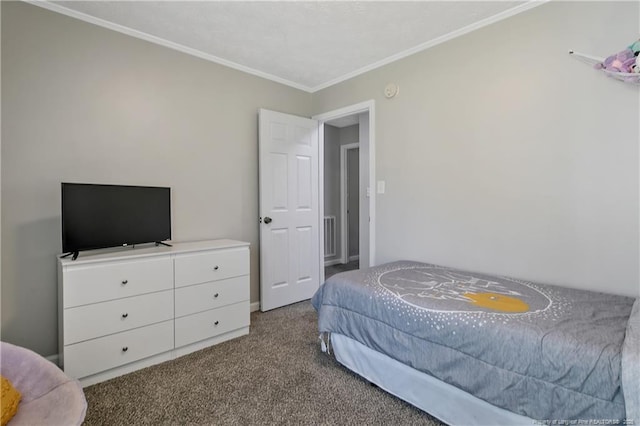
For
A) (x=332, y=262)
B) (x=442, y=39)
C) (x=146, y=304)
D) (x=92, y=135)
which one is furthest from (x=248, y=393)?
(x=332, y=262)

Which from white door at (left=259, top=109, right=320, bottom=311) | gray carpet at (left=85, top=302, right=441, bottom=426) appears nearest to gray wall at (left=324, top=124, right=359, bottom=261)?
white door at (left=259, top=109, right=320, bottom=311)

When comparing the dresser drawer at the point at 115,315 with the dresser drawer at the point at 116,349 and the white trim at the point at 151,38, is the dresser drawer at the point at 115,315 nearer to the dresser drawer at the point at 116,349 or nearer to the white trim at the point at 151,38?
the dresser drawer at the point at 116,349

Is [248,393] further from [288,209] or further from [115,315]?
[288,209]

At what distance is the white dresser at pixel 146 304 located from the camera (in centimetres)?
191

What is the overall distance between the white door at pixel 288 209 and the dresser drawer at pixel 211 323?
1.88 feet

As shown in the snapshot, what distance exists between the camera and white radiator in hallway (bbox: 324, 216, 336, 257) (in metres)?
5.44

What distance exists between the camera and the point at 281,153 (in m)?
3.31

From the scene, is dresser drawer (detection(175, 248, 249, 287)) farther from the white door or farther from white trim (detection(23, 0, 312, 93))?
white trim (detection(23, 0, 312, 93))

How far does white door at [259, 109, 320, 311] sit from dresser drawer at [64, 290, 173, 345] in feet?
3.71

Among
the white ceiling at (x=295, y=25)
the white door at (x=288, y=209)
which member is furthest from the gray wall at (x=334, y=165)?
the white ceiling at (x=295, y=25)

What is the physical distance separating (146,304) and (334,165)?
396 cm

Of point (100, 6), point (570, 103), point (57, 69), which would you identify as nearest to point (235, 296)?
point (57, 69)

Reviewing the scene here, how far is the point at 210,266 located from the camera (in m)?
2.46

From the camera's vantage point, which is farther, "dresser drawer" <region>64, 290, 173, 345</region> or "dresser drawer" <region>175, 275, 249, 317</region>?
"dresser drawer" <region>175, 275, 249, 317</region>
